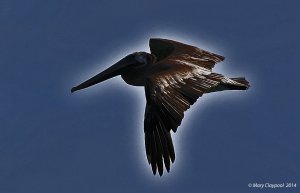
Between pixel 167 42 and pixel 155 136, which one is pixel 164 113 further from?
pixel 167 42

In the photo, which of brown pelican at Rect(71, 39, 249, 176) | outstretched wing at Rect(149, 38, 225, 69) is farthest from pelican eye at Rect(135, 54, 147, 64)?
outstretched wing at Rect(149, 38, 225, 69)

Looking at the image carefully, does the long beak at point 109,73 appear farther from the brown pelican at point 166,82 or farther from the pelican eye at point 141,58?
the pelican eye at point 141,58

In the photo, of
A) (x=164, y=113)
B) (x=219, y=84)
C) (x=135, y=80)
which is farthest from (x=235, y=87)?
(x=164, y=113)

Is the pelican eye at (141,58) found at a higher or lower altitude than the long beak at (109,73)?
higher

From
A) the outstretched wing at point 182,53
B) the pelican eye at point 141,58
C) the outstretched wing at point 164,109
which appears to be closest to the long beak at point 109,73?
the pelican eye at point 141,58

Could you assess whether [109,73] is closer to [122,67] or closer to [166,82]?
[122,67]

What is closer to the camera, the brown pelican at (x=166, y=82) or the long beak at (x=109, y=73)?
the brown pelican at (x=166, y=82)

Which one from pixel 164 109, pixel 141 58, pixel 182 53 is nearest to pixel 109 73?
pixel 141 58
